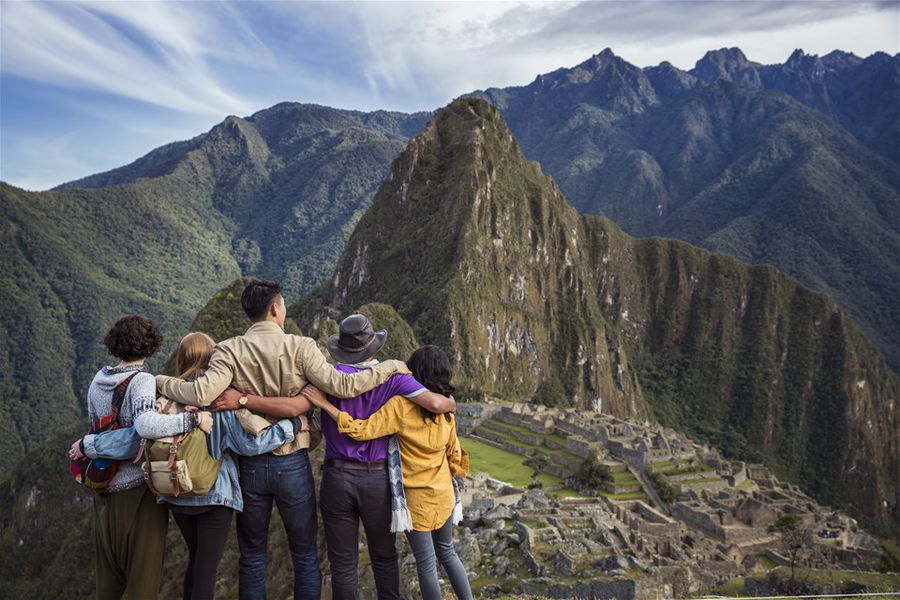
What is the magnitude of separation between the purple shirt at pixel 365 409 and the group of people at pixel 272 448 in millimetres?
12

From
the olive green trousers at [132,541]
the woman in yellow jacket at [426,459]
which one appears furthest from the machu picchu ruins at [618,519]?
the olive green trousers at [132,541]

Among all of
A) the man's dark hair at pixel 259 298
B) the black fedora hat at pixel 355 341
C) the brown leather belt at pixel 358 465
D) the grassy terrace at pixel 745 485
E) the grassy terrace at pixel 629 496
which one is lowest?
the grassy terrace at pixel 745 485

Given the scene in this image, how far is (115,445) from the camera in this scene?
622 centimetres

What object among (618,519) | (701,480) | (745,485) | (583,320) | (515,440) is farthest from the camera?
(583,320)

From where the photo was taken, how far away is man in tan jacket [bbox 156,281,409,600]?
21.5 ft

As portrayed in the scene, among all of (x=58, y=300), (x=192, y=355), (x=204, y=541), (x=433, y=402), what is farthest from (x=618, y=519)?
(x=58, y=300)

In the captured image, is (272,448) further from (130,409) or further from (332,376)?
(130,409)

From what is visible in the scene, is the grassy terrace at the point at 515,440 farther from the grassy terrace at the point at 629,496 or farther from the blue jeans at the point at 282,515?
the blue jeans at the point at 282,515

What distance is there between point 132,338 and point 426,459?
3.28 metres

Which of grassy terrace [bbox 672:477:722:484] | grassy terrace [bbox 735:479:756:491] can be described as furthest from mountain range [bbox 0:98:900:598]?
grassy terrace [bbox 672:477:722:484]

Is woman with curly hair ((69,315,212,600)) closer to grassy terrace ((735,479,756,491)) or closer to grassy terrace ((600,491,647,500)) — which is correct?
grassy terrace ((600,491,647,500))

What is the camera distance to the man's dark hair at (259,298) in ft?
22.4

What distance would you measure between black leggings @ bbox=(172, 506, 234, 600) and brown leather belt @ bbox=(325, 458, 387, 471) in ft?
3.79

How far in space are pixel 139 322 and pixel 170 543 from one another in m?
19.7
